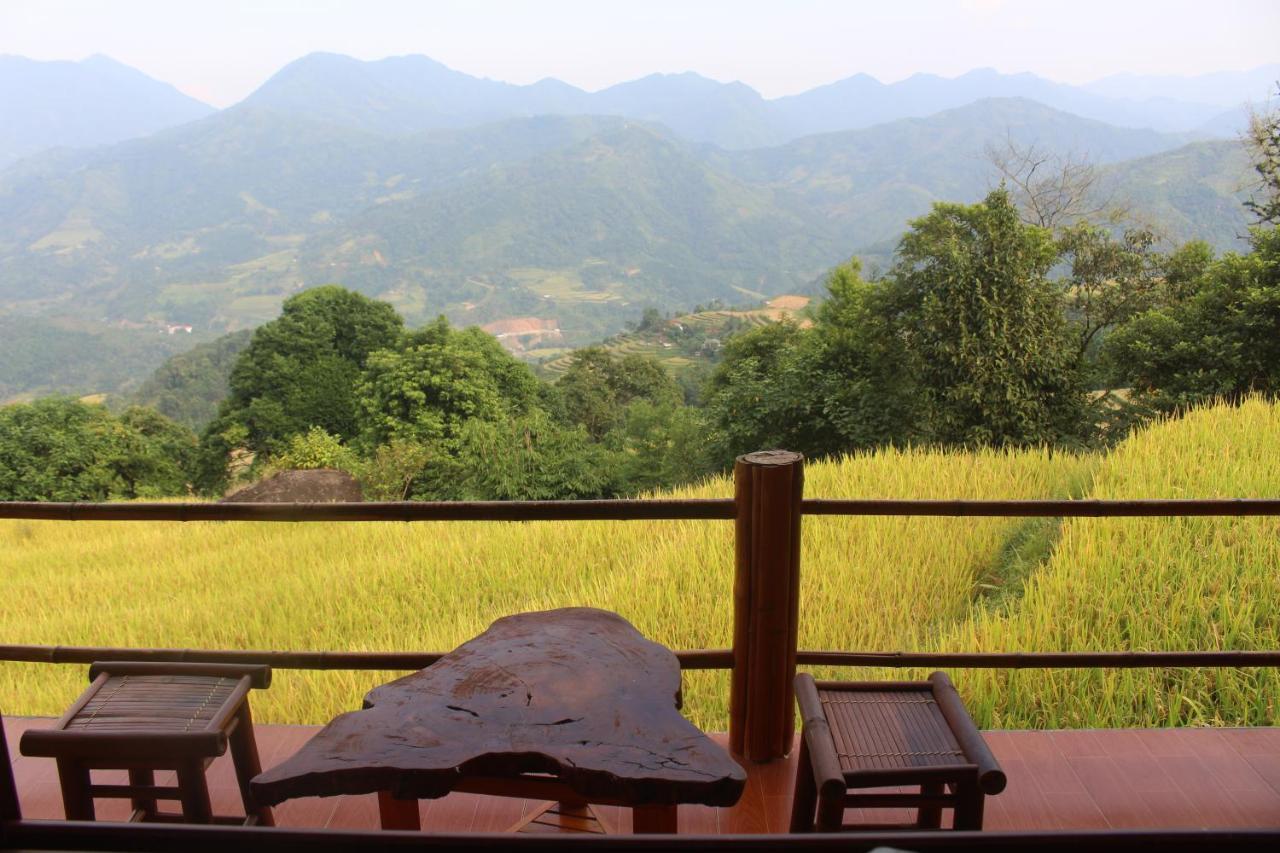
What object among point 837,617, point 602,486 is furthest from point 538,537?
point 602,486

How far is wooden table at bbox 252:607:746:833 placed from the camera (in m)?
1.28

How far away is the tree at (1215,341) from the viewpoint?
862 cm

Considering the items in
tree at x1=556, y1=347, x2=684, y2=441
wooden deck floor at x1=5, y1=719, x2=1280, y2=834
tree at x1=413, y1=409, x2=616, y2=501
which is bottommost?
tree at x1=556, y1=347, x2=684, y2=441

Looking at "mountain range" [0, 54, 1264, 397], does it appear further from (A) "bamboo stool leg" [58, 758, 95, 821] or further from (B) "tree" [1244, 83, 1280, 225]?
(A) "bamboo stool leg" [58, 758, 95, 821]

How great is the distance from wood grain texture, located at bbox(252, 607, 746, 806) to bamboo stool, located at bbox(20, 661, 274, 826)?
237mm

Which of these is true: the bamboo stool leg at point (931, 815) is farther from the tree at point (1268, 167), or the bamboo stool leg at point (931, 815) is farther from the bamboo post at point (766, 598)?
the tree at point (1268, 167)

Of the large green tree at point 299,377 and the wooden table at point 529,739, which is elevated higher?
the wooden table at point 529,739

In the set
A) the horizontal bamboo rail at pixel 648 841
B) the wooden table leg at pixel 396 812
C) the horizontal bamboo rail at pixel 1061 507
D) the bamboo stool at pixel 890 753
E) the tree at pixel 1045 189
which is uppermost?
the tree at pixel 1045 189

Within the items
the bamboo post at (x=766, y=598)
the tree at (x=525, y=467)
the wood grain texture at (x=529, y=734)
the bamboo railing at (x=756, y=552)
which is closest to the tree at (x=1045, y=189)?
the tree at (x=525, y=467)

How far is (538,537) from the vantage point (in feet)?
17.2

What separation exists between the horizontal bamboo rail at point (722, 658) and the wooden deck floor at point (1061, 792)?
0.24 metres

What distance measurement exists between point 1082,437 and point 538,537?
6.64 m

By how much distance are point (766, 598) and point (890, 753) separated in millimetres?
487

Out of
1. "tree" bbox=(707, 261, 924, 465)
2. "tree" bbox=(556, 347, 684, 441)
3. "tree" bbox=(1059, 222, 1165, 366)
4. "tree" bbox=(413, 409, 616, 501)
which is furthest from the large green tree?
"tree" bbox=(1059, 222, 1165, 366)
